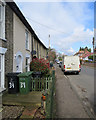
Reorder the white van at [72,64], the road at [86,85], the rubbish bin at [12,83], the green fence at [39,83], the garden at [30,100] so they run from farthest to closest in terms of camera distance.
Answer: the white van at [72,64], the road at [86,85], the green fence at [39,83], the rubbish bin at [12,83], the garden at [30,100]

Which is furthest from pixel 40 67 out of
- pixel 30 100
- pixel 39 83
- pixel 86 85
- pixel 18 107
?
pixel 18 107

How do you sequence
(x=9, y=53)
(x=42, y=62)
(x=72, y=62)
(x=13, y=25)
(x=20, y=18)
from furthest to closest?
(x=72, y=62) → (x=42, y=62) → (x=20, y=18) → (x=13, y=25) → (x=9, y=53)

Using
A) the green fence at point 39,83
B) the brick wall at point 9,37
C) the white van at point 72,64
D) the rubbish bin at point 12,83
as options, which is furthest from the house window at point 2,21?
the white van at point 72,64

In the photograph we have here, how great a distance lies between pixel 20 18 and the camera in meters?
6.97

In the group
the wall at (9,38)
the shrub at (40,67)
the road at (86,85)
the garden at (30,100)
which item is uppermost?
the wall at (9,38)

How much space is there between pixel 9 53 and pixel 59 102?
363 cm

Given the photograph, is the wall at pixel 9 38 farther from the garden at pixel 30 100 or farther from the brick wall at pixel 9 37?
the garden at pixel 30 100

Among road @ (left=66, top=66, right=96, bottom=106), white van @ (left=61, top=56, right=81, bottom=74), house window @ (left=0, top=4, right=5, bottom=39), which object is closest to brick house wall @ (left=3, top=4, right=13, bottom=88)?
house window @ (left=0, top=4, right=5, bottom=39)

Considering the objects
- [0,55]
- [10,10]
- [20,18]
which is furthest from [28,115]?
[20,18]

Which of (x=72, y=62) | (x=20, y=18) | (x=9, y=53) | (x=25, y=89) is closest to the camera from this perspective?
(x=25, y=89)

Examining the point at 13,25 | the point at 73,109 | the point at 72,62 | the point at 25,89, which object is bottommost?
the point at 73,109

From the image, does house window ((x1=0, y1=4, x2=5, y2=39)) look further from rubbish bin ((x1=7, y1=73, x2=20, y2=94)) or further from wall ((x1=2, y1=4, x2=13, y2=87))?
rubbish bin ((x1=7, y1=73, x2=20, y2=94))

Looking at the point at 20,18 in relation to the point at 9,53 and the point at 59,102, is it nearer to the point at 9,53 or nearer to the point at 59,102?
the point at 9,53

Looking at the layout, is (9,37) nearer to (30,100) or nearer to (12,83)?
(12,83)
